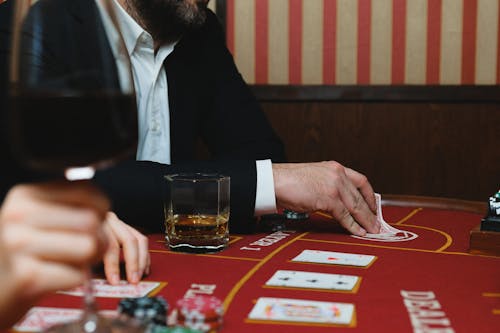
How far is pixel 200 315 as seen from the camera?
830 millimetres

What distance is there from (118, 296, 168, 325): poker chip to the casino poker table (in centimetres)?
8

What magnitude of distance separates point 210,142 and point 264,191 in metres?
1.09

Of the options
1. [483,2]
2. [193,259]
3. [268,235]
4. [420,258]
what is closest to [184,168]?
[268,235]

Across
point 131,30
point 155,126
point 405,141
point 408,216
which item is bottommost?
point 408,216

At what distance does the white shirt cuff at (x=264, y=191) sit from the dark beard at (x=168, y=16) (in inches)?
36.6

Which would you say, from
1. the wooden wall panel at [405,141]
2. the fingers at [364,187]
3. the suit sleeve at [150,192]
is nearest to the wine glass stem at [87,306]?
the suit sleeve at [150,192]

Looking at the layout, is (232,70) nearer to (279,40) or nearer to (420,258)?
(279,40)

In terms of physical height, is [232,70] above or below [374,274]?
above

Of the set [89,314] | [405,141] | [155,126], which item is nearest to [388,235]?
[89,314]

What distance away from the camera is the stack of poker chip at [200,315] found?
2.72 feet

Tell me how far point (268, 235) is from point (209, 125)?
3.79 ft

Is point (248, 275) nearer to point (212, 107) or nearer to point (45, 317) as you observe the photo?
point (45, 317)

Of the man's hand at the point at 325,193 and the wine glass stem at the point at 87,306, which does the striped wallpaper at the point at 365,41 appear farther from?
the wine glass stem at the point at 87,306

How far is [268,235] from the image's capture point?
1533mm
